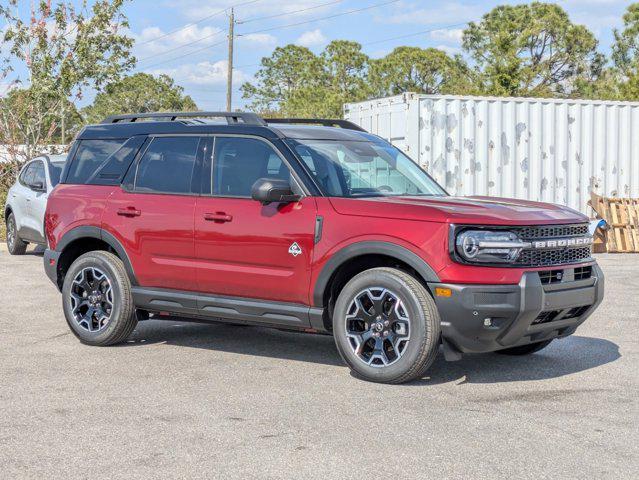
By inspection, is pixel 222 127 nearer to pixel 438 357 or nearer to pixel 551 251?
pixel 438 357

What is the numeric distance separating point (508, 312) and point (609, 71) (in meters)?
55.3

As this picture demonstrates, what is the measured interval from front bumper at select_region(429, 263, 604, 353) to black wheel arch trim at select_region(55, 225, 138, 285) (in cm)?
279

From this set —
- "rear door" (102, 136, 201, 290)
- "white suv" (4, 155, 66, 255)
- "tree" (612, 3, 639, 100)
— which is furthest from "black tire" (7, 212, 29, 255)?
A: "tree" (612, 3, 639, 100)

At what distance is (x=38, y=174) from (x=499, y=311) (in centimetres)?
1184

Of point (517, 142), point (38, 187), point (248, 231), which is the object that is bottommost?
point (248, 231)

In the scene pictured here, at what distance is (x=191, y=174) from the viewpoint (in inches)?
303

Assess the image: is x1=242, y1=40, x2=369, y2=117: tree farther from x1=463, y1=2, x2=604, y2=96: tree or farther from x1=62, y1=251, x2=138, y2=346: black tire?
x1=62, y1=251, x2=138, y2=346: black tire

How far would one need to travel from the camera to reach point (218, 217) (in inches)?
290

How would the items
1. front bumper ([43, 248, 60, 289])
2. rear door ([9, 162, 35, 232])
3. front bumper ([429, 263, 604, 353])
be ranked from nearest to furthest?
1. front bumper ([429, 263, 604, 353])
2. front bumper ([43, 248, 60, 289])
3. rear door ([9, 162, 35, 232])

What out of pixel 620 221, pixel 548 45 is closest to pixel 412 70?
pixel 548 45

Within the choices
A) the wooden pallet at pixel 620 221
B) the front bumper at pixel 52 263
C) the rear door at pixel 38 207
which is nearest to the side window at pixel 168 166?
the front bumper at pixel 52 263

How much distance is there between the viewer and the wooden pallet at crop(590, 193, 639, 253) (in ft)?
61.9

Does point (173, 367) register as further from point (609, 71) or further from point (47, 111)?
point (609, 71)

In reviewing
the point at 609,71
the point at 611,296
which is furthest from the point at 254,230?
the point at 609,71
